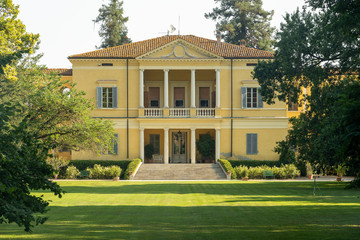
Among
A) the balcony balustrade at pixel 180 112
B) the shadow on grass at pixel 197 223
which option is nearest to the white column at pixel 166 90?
the balcony balustrade at pixel 180 112

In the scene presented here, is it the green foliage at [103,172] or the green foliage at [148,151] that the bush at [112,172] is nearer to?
the green foliage at [103,172]

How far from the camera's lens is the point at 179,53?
45.2 metres

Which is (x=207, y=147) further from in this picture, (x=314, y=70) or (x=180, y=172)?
(x=314, y=70)

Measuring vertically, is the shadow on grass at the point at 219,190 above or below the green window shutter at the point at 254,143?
below

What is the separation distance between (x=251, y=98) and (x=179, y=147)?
25.6 ft

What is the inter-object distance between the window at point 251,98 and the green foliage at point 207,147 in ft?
13.8

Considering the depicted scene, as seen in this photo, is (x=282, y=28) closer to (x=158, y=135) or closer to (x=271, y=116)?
(x=271, y=116)

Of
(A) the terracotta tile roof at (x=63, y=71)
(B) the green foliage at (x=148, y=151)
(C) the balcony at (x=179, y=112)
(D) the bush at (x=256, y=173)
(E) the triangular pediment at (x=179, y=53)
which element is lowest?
(D) the bush at (x=256, y=173)

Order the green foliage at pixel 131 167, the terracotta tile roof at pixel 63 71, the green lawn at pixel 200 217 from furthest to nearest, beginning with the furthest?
the terracotta tile roof at pixel 63 71 < the green foliage at pixel 131 167 < the green lawn at pixel 200 217

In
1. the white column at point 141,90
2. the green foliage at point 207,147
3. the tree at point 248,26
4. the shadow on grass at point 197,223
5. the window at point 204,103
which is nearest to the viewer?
the shadow on grass at point 197,223

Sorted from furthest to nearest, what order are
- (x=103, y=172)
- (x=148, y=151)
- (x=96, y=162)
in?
(x=148, y=151)
(x=96, y=162)
(x=103, y=172)

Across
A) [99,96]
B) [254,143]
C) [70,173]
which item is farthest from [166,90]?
[70,173]

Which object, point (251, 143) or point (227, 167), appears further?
point (251, 143)

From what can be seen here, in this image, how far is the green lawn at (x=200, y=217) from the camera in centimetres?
1324
